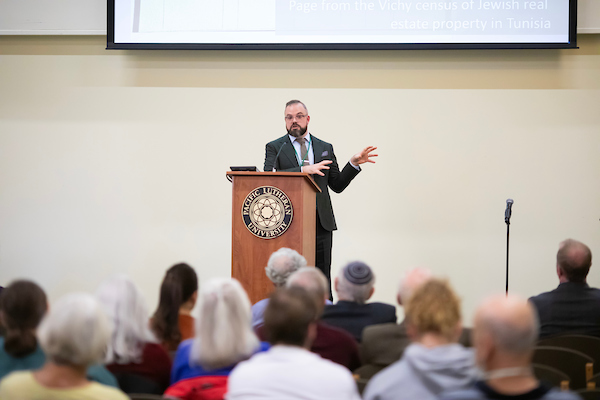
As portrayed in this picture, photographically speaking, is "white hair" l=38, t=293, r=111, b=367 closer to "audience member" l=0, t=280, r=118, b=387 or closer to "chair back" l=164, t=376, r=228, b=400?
"chair back" l=164, t=376, r=228, b=400

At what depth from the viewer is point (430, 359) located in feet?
5.69

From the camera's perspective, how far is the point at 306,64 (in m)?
6.48

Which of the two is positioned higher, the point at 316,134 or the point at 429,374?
the point at 316,134

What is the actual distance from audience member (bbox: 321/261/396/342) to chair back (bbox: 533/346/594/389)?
67cm

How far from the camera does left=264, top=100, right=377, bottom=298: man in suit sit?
4.64 m

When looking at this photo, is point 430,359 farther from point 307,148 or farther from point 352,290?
point 307,148

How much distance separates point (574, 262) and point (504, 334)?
204 centimetres

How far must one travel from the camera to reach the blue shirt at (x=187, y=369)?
2033 mm

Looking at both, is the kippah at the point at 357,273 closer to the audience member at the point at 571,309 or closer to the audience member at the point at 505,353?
the audience member at the point at 571,309

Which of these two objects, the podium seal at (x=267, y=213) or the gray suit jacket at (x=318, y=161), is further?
the gray suit jacket at (x=318, y=161)

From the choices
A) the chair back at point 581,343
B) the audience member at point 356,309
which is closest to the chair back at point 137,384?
the audience member at point 356,309

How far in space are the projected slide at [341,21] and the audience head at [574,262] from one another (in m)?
3.35

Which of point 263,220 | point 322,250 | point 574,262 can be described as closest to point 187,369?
point 263,220

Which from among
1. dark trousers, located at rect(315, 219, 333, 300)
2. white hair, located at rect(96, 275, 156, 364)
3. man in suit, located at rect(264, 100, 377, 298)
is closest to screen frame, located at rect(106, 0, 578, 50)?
man in suit, located at rect(264, 100, 377, 298)
